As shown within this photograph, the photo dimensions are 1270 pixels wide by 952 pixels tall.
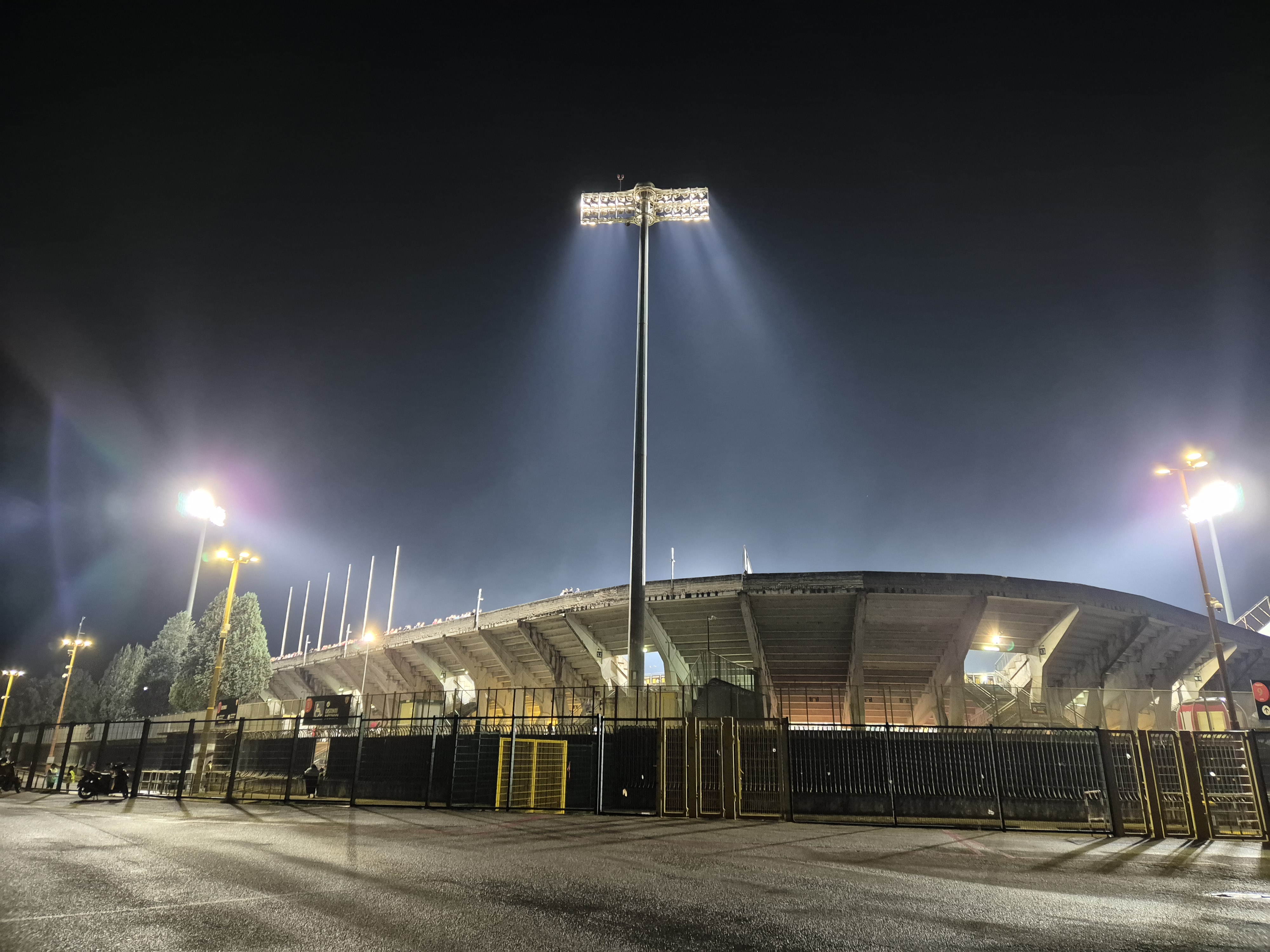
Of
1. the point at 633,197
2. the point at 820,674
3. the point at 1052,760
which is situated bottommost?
the point at 1052,760

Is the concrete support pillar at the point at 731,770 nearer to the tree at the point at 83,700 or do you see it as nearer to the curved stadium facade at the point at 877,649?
the curved stadium facade at the point at 877,649

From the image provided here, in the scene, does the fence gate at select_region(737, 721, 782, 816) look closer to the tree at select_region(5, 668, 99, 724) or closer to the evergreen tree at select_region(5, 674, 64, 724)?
the tree at select_region(5, 668, 99, 724)

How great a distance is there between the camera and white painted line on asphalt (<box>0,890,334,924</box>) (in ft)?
18.3

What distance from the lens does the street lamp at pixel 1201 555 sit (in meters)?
20.8

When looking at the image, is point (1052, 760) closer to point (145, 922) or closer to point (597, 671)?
point (145, 922)

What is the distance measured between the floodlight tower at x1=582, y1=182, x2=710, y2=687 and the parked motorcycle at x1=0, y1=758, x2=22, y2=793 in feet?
63.2

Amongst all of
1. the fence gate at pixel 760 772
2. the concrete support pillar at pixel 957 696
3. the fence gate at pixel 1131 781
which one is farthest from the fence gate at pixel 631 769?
the concrete support pillar at pixel 957 696

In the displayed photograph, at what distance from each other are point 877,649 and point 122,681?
8894 centimetres

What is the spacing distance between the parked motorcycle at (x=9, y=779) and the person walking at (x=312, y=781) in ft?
34.5

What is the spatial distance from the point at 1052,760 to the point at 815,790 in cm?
512

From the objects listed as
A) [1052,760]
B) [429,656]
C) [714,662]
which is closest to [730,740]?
[1052,760]

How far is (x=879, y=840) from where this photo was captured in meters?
11.8

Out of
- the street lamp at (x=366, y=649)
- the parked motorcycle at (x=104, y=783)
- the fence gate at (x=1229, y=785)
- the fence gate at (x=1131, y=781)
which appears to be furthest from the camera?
the street lamp at (x=366, y=649)

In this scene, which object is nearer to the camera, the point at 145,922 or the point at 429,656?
the point at 145,922
